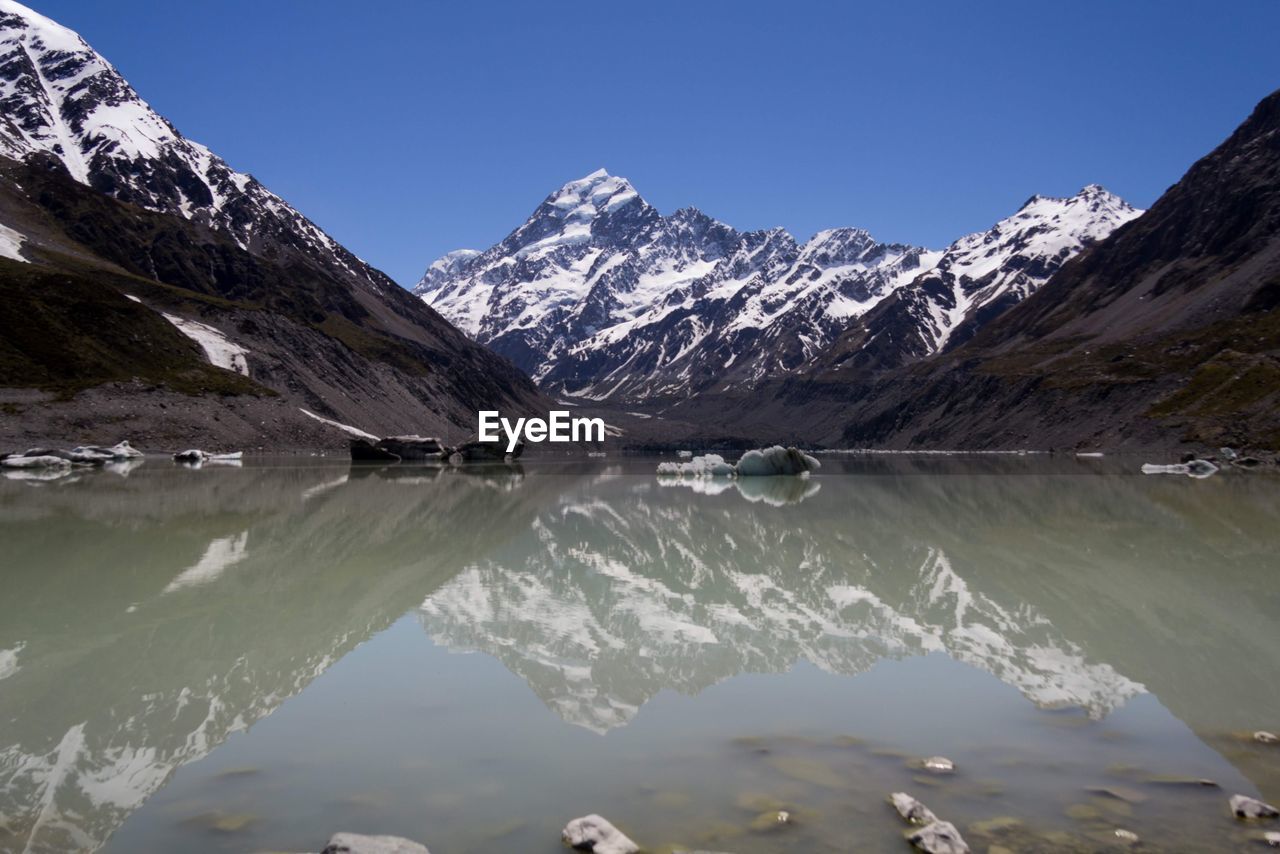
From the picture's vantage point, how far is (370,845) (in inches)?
288

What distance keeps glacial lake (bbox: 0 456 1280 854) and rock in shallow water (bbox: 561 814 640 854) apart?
0.79 feet

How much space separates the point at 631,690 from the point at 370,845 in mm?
5913

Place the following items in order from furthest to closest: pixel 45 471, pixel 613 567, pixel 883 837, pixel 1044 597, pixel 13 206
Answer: pixel 13 206, pixel 45 471, pixel 613 567, pixel 1044 597, pixel 883 837

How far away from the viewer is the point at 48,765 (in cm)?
950

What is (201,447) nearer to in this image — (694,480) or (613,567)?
(694,480)

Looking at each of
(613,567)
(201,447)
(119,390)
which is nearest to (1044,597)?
(613,567)

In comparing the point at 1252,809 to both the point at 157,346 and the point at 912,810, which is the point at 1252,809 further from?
the point at 157,346

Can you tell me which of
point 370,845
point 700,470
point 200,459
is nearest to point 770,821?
point 370,845

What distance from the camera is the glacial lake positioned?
8469 millimetres

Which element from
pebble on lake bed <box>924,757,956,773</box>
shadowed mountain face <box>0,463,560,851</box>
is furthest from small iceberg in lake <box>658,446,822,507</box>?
pebble on lake bed <box>924,757,956,773</box>

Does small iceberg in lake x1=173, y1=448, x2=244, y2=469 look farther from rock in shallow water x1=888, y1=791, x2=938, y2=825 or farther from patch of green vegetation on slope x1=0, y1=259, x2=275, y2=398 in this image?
rock in shallow water x1=888, y1=791, x2=938, y2=825

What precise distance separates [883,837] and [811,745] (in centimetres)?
244

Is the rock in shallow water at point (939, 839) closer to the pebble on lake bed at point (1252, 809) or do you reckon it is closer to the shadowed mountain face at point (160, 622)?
the pebble on lake bed at point (1252, 809)

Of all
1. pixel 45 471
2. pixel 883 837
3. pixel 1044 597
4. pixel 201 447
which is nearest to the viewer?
pixel 883 837
